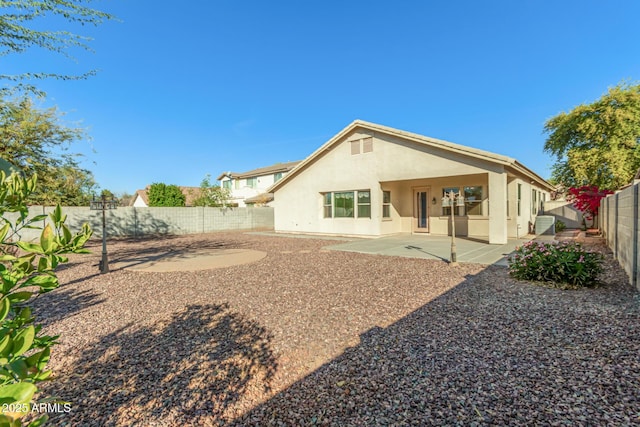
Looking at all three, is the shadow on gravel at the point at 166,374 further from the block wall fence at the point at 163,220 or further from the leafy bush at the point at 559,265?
the block wall fence at the point at 163,220

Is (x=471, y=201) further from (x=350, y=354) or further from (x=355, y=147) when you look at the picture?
(x=350, y=354)

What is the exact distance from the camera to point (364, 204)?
1572cm

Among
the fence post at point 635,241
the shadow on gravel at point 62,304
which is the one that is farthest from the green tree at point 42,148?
the fence post at point 635,241

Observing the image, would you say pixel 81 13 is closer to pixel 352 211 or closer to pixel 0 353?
pixel 0 353

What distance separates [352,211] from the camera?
16.3 meters

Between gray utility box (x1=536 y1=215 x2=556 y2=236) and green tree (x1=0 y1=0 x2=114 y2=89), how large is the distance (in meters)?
18.5

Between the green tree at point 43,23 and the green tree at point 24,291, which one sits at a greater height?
the green tree at point 43,23

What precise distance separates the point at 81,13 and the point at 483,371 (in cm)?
710

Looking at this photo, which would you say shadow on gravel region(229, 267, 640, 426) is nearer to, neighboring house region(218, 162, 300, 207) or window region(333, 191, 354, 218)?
window region(333, 191, 354, 218)

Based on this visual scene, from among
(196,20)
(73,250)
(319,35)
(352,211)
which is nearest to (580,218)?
(352,211)

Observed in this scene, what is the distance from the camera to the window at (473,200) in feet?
45.9

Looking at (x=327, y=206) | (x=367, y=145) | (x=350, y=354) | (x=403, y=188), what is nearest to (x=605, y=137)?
(x=403, y=188)

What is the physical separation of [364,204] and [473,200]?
5212 millimetres

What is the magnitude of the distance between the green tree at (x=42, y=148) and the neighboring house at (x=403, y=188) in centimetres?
1089
